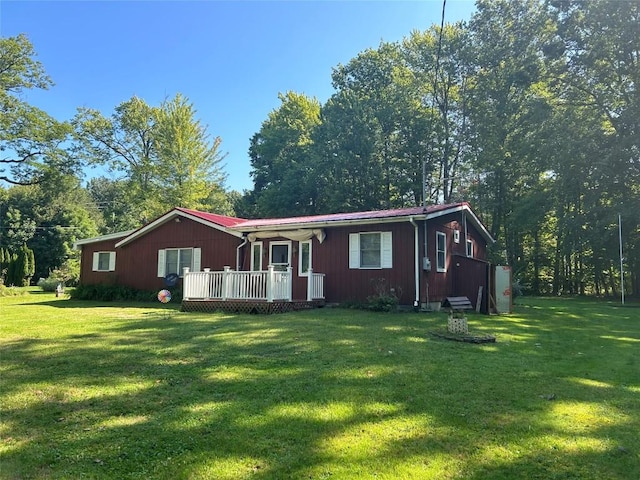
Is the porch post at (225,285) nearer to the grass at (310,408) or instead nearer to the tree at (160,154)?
the grass at (310,408)

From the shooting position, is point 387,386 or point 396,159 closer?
point 387,386

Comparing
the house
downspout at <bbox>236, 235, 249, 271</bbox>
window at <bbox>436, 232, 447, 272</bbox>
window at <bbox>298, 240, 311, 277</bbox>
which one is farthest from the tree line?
downspout at <bbox>236, 235, 249, 271</bbox>

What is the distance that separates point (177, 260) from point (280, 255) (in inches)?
193

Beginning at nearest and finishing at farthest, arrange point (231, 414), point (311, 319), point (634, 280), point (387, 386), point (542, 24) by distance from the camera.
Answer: point (231, 414) → point (387, 386) → point (311, 319) → point (634, 280) → point (542, 24)

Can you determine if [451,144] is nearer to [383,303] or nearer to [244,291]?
[383,303]

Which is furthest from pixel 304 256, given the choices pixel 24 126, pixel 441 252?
pixel 24 126

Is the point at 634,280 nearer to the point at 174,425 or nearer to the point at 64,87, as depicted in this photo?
the point at 174,425

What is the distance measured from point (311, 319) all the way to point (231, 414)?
252 inches

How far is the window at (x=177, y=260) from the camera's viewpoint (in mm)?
16672

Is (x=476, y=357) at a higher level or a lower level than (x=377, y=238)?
lower

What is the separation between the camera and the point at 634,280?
23219mm

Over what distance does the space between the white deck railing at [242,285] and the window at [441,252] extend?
424 centimetres

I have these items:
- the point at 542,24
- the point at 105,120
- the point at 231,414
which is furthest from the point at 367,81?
the point at 231,414

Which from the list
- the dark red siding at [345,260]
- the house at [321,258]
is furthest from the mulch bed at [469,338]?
the dark red siding at [345,260]
